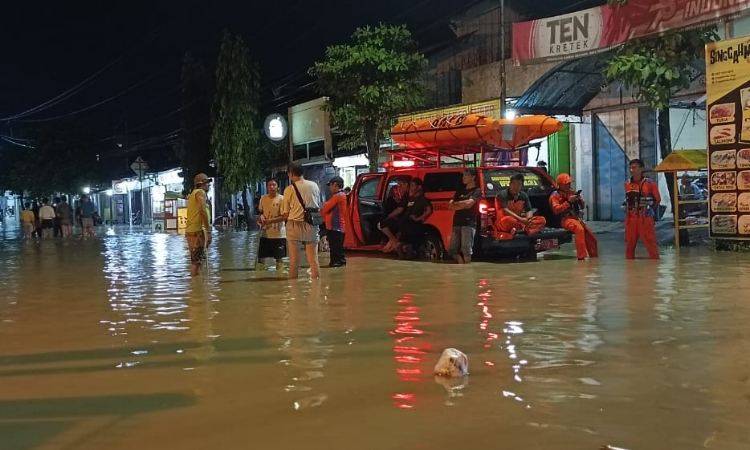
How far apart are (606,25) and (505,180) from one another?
5173 millimetres

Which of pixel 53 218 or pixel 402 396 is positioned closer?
pixel 402 396

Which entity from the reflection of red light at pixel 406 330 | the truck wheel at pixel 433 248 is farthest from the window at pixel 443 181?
the reflection of red light at pixel 406 330

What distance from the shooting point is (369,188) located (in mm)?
15297

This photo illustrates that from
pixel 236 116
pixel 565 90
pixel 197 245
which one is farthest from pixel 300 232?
pixel 236 116

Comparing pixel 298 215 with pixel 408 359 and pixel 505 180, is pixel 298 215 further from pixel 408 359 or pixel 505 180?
pixel 408 359

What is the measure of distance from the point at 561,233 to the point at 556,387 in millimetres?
8352

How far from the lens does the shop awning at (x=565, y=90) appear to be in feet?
67.0

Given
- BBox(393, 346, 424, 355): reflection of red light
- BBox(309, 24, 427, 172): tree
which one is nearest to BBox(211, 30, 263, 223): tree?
BBox(309, 24, 427, 172): tree

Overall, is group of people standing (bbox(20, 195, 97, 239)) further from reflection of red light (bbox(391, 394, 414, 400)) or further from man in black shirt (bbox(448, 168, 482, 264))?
reflection of red light (bbox(391, 394, 414, 400))

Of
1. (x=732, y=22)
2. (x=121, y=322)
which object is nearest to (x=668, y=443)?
(x=121, y=322)

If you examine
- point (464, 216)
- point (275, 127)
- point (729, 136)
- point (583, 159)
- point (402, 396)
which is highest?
point (275, 127)

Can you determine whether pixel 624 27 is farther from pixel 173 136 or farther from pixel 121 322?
pixel 173 136

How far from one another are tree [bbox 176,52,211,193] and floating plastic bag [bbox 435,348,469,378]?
31.3 metres

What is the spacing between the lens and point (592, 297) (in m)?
9.00
